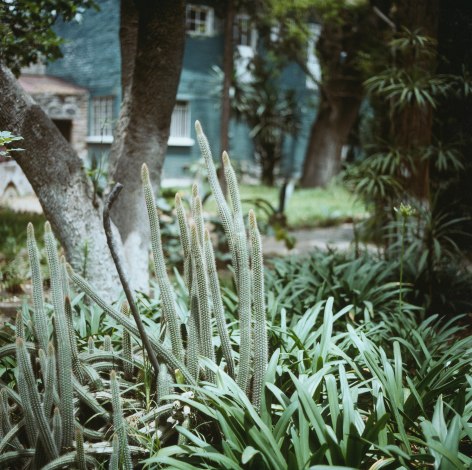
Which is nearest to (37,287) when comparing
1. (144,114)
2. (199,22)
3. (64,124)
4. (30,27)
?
(144,114)

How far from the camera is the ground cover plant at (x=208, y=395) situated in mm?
2000

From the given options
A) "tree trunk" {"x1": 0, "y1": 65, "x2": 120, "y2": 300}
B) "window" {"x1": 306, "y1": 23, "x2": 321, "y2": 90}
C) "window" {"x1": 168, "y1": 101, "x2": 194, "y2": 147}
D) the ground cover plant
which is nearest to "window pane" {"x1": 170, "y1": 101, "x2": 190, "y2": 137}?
"window" {"x1": 168, "y1": 101, "x2": 194, "y2": 147}

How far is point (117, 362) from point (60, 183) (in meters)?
1.64

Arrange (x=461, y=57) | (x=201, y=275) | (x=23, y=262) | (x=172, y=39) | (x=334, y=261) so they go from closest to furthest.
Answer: (x=201, y=275)
(x=172, y=39)
(x=334, y=261)
(x=23, y=262)
(x=461, y=57)

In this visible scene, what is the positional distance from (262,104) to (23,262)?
12.5m

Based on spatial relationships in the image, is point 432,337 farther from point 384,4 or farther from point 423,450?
point 384,4

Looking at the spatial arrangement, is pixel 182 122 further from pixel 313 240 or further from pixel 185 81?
pixel 313 240

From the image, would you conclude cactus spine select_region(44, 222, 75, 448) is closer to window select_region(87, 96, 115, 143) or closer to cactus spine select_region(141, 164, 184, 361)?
cactus spine select_region(141, 164, 184, 361)

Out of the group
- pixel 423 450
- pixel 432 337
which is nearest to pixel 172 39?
pixel 432 337

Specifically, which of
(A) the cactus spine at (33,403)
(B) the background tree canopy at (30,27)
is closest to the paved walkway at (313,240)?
(B) the background tree canopy at (30,27)

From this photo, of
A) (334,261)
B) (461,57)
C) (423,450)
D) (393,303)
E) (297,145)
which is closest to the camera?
(423,450)

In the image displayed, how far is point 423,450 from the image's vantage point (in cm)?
208

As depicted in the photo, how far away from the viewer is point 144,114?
14.8ft

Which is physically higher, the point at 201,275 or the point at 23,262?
the point at 201,275
